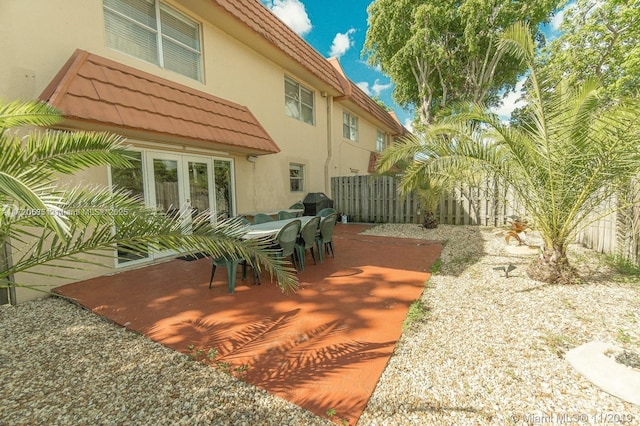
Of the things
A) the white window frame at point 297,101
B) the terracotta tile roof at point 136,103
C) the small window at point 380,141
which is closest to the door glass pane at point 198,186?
the terracotta tile roof at point 136,103

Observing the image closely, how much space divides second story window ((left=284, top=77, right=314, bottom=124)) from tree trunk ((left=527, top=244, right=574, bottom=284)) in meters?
8.53

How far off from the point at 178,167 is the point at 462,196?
372 inches

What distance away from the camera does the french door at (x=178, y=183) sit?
5430 mm

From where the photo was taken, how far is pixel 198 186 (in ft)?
21.8

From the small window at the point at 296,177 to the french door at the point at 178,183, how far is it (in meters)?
3.11

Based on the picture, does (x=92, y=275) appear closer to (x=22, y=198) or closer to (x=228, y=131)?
(x=228, y=131)

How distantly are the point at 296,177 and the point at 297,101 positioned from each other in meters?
3.01

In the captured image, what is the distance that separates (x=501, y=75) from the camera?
16094 millimetres

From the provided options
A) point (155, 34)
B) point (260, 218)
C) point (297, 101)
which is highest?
point (297, 101)

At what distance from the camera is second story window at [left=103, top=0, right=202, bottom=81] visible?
204 inches

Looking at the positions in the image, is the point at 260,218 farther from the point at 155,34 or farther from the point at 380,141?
the point at 380,141

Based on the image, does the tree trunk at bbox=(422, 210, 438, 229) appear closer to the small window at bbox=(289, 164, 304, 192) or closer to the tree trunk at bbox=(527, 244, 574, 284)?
the small window at bbox=(289, 164, 304, 192)

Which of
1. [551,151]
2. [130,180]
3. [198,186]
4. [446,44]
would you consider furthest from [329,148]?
[446,44]

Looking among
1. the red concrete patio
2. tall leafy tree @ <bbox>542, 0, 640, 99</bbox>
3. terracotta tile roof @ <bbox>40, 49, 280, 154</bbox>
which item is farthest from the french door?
tall leafy tree @ <bbox>542, 0, 640, 99</bbox>
